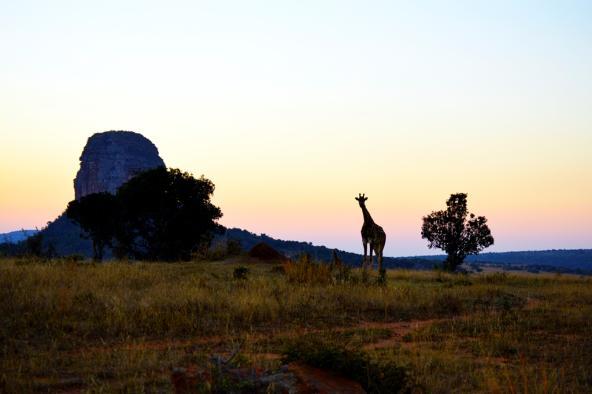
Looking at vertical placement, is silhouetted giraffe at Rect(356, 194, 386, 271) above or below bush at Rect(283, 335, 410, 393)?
above

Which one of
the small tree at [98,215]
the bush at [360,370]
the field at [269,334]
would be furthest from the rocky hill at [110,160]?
the bush at [360,370]

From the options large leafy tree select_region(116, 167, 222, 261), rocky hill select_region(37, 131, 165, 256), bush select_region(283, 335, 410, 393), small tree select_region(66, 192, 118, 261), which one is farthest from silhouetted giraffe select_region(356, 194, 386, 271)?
rocky hill select_region(37, 131, 165, 256)

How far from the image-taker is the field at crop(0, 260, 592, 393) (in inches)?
283

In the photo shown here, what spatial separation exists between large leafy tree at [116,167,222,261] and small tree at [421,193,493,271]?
64.5 feet

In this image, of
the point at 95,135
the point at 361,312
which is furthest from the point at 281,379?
the point at 95,135

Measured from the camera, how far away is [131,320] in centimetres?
1173

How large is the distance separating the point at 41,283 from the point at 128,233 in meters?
31.4

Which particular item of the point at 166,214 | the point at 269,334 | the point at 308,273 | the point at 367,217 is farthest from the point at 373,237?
the point at 166,214

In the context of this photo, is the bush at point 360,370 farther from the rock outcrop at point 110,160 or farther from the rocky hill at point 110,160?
the rock outcrop at point 110,160

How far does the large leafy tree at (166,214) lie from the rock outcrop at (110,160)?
95.5 meters

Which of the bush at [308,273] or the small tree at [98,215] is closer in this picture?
the bush at [308,273]

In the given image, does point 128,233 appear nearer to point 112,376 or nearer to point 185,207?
point 185,207

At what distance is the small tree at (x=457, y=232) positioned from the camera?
168 feet

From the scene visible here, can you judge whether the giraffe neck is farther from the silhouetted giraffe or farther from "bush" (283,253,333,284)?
"bush" (283,253,333,284)
